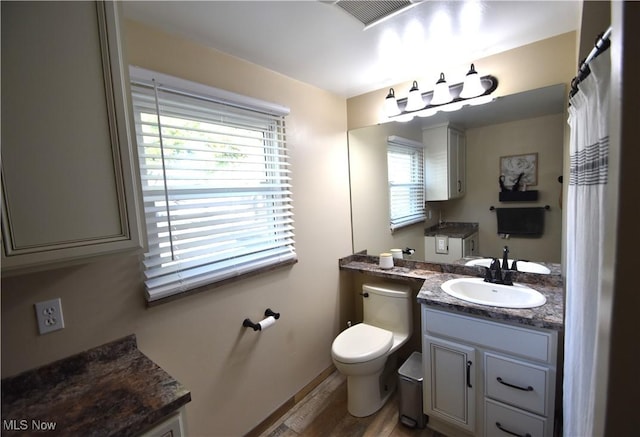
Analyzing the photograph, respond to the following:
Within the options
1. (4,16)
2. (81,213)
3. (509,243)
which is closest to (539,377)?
(509,243)

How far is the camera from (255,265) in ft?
5.76

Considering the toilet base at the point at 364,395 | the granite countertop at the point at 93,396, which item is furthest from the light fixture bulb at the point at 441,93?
the granite countertop at the point at 93,396

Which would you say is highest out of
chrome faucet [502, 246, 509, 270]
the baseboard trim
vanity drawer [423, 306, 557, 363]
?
chrome faucet [502, 246, 509, 270]

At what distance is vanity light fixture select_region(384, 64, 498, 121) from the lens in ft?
5.90

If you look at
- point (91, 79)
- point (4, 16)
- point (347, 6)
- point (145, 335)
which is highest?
point (347, 6)

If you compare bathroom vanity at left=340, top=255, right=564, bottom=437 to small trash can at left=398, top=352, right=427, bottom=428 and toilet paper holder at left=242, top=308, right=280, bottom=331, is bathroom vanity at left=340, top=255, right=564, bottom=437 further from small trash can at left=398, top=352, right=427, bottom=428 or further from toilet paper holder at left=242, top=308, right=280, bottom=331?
toilet paper holder at left=242, top=308, right=280, bottom=331

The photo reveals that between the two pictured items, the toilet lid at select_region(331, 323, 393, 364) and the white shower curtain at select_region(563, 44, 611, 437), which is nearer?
the white shower curtain at select_region(563, 44, 611, 437)

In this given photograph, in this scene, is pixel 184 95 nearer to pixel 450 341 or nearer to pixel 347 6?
pixel 347 6

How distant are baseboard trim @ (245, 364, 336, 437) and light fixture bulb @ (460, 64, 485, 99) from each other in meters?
2.35

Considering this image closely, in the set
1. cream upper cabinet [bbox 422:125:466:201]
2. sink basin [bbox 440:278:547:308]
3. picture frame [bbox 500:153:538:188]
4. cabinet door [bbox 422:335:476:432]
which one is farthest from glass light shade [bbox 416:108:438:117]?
cabinet door [bbox 422:335:476:432]

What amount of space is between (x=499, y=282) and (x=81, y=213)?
2.17 meters

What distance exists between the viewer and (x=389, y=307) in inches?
86.4

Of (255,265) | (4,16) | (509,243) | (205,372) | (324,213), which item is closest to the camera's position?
(4,16)

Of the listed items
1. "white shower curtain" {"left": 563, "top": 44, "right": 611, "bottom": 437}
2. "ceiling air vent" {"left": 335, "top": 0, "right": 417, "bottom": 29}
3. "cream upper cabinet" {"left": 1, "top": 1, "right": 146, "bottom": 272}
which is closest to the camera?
"white shower curtain" {"left": 563, "top": 44, "right": 611, "bottom": 437}
